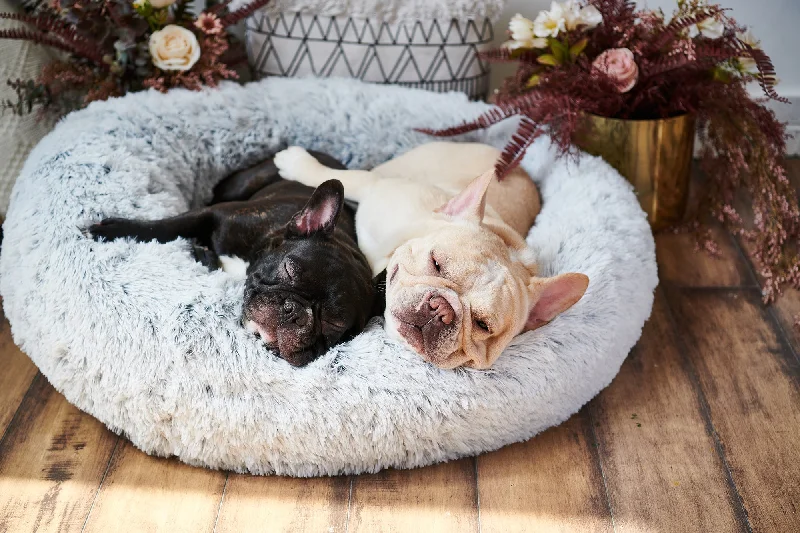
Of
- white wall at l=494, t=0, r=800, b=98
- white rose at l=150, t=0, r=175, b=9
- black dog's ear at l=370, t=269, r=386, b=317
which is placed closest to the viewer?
black dog's ear at l=370, t=269, r=386, b=317

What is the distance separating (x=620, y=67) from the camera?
276 cm

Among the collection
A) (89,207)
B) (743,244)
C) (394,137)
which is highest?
(89,207)

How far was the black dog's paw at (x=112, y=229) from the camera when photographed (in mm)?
2199

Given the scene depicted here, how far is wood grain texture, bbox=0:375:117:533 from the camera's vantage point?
184 cm

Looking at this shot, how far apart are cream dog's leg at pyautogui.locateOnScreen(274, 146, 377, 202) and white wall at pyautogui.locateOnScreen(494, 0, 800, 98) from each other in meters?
1.38

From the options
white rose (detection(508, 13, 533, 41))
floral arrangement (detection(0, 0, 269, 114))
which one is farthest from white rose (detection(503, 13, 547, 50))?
floral arrangement (detection(0, 0, 269, 114))

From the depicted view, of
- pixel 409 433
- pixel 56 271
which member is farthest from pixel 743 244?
pixel 56 271

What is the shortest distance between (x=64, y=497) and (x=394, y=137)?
178cm

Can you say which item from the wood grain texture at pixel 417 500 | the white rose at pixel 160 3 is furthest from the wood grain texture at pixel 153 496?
the white rose at pixel 160 3

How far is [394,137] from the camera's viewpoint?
121 inches

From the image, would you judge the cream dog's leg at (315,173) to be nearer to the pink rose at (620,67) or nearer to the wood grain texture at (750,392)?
the pink rose at (620,67)

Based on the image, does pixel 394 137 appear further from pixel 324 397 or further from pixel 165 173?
pixel 324 397

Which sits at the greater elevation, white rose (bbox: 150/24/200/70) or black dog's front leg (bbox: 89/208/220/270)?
white rose (bbox: 150/24/200/70)

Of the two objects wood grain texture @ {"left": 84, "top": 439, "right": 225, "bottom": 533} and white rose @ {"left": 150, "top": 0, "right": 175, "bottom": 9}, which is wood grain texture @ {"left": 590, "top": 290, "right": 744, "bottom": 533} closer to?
wood grain texture @ {"left": 84, "top": 439, "right": 225, "bottom": 533}
